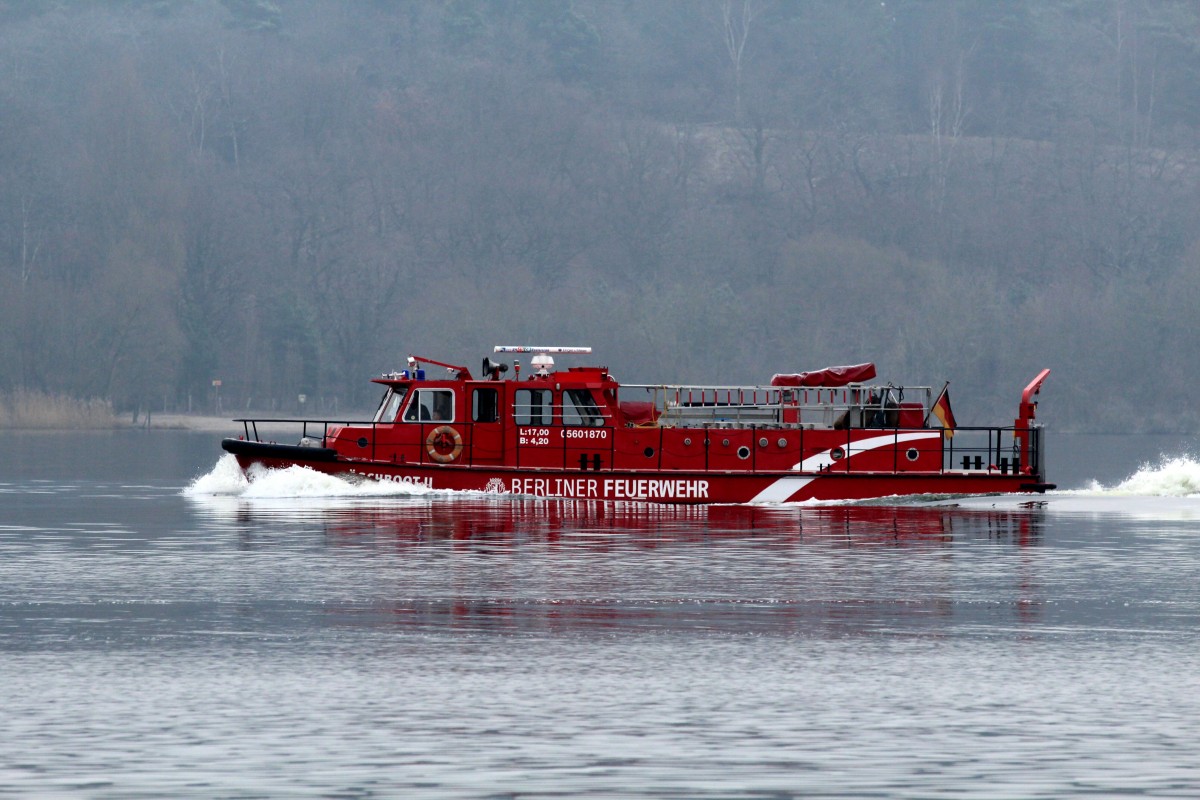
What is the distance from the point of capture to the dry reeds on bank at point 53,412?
124312mm

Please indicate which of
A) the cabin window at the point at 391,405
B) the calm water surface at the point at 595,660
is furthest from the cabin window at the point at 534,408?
the calm water surface at the point at 595,660

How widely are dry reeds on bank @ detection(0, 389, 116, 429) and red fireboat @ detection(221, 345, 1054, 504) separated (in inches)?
3262

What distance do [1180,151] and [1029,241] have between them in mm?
26239

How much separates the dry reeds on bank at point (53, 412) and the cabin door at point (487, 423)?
8391 cm

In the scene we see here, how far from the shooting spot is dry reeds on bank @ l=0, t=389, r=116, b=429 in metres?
124

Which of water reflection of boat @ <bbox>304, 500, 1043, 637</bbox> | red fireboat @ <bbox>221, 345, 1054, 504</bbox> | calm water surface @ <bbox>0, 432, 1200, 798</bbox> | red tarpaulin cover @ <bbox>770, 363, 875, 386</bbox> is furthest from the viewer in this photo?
red tarpaulin cover @ <bbox>770, 363, 875, 386</bbox>

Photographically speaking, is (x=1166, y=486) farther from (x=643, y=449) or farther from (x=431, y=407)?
(x=431, y=407)

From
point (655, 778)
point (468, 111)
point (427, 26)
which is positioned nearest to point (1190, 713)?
point (655, 778)

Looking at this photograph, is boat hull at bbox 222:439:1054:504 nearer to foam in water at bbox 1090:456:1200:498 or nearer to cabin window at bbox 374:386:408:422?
cabin window at bbox 374:386:408:422

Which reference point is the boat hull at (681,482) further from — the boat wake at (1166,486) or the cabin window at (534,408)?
the boat wake at (1166,486)

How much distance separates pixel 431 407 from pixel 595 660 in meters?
24.8

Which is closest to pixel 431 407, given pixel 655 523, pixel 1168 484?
pixel 655 523

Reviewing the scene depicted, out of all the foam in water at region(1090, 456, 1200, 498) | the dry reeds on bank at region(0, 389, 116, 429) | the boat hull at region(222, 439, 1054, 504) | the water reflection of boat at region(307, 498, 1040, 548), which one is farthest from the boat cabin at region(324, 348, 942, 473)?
the dry reeds on bank at region(0, 389, 116, 429)

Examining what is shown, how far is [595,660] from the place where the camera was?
21.6 metres
